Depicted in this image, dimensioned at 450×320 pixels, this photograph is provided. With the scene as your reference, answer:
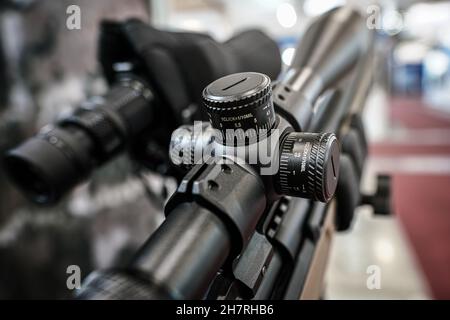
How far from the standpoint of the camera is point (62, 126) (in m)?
0.57

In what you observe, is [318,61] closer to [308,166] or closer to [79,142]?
[308,166]

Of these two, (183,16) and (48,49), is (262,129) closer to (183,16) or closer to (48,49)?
(48,49)

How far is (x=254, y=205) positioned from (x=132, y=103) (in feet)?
1.24

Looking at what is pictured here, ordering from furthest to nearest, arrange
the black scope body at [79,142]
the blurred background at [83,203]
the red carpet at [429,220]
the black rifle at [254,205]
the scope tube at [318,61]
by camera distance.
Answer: the red carpet at [429,220] → the blurred background at [83,203] → the black scope body at [79,142] → the scope tube at [318,61] → the black rifle at [254,205]

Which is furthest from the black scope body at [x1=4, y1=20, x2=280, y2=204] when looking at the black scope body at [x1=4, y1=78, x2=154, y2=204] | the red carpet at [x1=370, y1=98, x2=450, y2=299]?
the red carpet at [x1=370, y1=98, x2=450, y2=299]

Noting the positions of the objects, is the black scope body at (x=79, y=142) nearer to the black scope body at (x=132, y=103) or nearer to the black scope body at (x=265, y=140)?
the black scope body at (x=132, y=103)

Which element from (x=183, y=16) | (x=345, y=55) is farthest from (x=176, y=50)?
(x=183, y=16)

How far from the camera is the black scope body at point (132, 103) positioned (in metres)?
0.53

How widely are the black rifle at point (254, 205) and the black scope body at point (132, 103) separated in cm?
13

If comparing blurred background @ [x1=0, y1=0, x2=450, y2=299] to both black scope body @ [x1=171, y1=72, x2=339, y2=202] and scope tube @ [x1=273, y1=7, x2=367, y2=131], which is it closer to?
scope tube @ [x1=273, y1=7, x2=367, y2=131]

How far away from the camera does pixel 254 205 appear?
0.94 ft

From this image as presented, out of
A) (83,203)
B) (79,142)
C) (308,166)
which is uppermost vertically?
(308,166)
